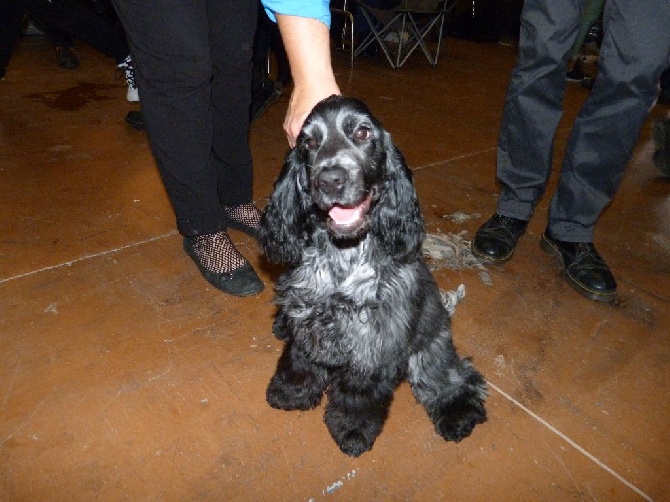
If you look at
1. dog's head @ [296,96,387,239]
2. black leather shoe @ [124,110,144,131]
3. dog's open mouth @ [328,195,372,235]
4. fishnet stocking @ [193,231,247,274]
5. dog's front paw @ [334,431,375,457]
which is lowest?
black leather shoe @ [124,110,144,131]

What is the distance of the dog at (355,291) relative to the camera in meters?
1.71

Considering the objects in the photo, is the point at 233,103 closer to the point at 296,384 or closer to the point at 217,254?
the point at 217,254

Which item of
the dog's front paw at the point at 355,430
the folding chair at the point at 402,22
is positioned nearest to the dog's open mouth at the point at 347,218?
the dog's front paw at the point at 355,430

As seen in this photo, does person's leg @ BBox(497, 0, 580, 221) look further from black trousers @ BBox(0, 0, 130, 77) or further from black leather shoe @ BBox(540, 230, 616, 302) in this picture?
black trousers @ BBox(0, 0, 130, 77)

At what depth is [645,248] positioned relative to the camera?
3135mm

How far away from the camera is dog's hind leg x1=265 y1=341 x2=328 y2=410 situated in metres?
1.88

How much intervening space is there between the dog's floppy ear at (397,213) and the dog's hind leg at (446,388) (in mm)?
415

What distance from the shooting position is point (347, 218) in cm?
166

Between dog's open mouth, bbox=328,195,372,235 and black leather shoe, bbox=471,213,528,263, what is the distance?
4.49ft

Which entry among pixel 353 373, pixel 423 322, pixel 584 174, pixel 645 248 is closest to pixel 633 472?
pixel 423 322

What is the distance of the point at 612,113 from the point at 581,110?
0.18 m

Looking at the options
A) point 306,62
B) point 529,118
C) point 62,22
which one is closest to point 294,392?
point 306,62

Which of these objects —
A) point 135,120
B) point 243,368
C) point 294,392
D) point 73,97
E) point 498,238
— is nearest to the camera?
point 294,392

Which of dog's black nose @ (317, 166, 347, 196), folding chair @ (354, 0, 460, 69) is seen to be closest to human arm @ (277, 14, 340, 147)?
dog's black nose @ (317, 166, 347, 196)
